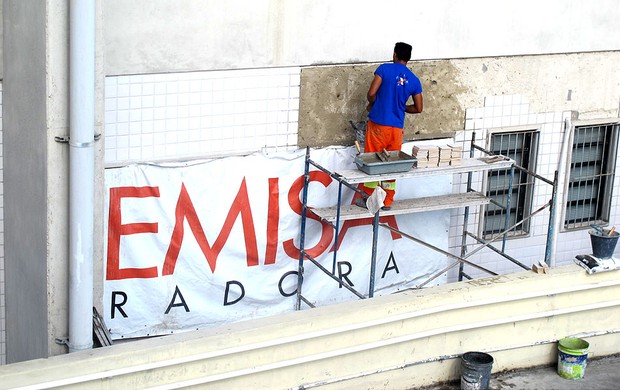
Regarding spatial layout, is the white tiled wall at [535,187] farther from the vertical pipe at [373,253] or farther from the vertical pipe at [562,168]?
the vertical pipe at [373,253]

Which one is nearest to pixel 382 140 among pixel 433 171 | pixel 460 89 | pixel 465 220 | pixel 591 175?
pixel 433 171

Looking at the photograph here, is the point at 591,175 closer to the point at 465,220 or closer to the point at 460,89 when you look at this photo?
the point at 465,220

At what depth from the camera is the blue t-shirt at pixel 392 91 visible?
39.2ft

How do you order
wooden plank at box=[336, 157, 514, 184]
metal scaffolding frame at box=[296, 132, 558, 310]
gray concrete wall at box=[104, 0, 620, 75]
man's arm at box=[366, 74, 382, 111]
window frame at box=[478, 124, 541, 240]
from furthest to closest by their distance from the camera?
window frame at box=[478, 124, 541, 240], man's arm at box=[366, 74, 382, 111], metal scaffolding frame at box=[296, 132, 558, 310], wooden plank at box=[336, 157, 514, 184], gray concrete wall at box=[104, 0, 620, 75]

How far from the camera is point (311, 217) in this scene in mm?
12359

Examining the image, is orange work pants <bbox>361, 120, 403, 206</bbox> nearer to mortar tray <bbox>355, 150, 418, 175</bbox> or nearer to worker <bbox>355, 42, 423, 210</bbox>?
worker <bbox>355, 42, 423, 210</bbox>

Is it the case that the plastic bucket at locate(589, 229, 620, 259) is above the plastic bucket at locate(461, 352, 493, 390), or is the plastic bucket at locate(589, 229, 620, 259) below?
above

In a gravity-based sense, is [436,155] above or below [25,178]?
above

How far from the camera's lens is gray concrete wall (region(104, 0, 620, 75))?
11.0 metres

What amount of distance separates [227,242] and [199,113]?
1.48 meters

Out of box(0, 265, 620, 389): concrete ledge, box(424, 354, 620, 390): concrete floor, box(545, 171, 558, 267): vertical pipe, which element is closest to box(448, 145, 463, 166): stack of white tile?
box(545, 171, 558, 267): vertical pipe

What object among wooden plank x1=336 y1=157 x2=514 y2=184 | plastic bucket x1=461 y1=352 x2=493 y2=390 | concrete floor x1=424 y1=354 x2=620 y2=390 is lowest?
concrete floor x1=424 y1=354 x2=620 y2=390

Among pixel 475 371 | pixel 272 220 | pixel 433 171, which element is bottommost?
pixel 475 371

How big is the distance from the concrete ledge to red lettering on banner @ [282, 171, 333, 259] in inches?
63.2
